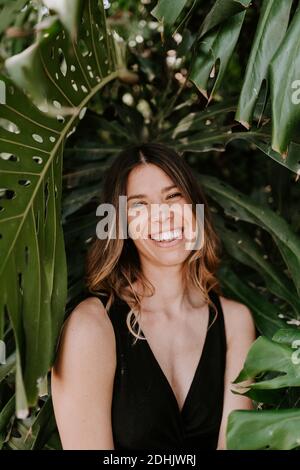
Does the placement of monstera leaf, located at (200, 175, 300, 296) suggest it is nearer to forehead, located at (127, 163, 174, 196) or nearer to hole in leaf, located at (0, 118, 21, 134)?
forehead, located at (127, 163, 174, 196)

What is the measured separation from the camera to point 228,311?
58.4 inches

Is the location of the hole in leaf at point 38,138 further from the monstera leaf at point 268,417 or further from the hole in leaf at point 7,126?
the monstera leaf at point 268,417

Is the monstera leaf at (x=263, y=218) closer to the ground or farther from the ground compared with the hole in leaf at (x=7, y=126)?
closer to the ground

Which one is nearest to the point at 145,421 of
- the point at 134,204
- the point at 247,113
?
the point at 134,204

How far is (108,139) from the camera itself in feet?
6.44

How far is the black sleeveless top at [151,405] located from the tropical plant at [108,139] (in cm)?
15

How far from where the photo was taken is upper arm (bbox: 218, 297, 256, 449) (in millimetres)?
1379

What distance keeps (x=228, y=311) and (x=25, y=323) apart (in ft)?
1.84

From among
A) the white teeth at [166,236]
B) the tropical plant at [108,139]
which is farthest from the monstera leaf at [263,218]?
the white teeth at [166,236]

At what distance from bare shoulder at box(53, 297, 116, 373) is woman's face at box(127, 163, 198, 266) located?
17 cm

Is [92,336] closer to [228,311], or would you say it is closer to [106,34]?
[228,311]

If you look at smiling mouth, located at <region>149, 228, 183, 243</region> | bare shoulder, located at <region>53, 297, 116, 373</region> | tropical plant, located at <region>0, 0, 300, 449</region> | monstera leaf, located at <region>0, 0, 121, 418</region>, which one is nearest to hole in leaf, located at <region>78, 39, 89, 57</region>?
tropical plant, located at <region>0, 0, 300, 449</region>

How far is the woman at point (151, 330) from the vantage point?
125 cm

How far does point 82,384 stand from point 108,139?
939mm
